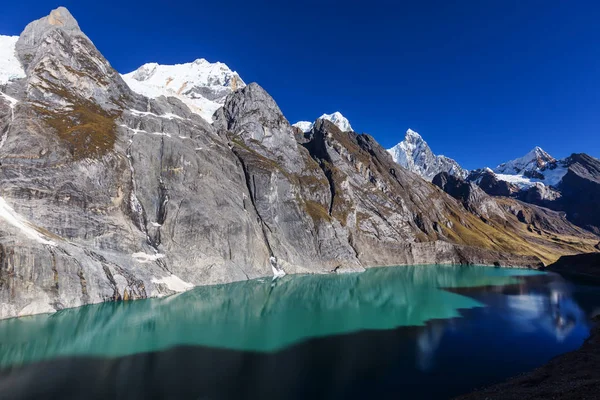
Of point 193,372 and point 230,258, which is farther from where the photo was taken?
point 230,258

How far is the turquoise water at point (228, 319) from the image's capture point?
A: 3728 centimetres

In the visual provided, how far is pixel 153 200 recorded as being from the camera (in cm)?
8294

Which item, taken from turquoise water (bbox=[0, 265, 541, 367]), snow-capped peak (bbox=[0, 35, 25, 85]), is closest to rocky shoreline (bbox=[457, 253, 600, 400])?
turquoise water (bbox=[0, 265, 541, 367])

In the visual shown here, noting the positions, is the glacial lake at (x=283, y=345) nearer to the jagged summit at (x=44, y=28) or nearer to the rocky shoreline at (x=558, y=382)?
the rocky shoreline at (x=558, y=382)

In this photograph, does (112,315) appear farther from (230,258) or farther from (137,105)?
(137,105)

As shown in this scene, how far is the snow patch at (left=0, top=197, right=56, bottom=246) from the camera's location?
5100 cm

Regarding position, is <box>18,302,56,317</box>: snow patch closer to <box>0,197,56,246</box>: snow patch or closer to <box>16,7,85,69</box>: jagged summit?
<box>0,197,56,246</box>: snow patch

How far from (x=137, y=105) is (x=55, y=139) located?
4761 centimetres

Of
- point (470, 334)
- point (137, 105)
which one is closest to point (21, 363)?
point (470, 334)

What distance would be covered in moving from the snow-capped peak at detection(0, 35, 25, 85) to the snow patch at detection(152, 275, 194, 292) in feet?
232

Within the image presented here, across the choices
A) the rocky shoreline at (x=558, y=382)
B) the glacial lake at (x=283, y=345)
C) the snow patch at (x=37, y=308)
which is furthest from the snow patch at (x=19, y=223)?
the rocky shoreline at (x=558, y=382)

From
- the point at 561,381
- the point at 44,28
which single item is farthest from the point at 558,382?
the point at 44,28

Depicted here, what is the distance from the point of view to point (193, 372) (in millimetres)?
29781

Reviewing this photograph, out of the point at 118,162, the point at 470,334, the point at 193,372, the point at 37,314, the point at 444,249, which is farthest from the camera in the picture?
the point at 444,249
